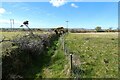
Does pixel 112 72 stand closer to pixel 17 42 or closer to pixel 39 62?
pixel 39 62

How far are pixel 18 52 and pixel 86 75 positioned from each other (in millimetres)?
6701

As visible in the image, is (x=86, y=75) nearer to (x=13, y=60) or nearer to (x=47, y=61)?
(x=13, y=60)

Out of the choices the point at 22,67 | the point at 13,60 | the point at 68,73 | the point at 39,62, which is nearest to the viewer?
the point at 68,73

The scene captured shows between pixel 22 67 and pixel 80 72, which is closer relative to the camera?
pixel 80 72

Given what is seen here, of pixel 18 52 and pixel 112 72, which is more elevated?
pixel 18 52

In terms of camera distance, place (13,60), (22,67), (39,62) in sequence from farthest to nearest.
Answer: (39,62) → (22,67) → (13,60)

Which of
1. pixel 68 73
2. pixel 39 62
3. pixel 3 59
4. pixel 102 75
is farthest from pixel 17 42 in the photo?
pixel 102 75

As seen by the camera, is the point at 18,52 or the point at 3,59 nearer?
the point at 3,59

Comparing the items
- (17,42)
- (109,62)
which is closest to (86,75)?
(109,62)

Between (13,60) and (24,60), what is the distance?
99.8 inches

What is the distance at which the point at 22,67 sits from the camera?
19438 millimetres

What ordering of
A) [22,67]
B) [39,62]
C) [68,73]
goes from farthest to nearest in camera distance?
[39,62], [22,67], [68,73]

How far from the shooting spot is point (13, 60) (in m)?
18.0

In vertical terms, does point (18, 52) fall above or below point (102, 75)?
above
